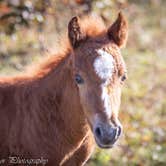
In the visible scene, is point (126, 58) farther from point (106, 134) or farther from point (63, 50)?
point (106, 134)

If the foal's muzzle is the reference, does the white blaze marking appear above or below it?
above

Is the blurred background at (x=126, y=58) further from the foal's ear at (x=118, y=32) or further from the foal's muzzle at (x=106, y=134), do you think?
the foal's muzzle at (x=106, y=134)

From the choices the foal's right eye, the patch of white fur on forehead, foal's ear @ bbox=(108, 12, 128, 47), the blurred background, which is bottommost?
the blurred background

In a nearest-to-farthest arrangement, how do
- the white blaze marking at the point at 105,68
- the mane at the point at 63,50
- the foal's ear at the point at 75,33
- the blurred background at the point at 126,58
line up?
1. the white blaze marking at the point at 105,68
2. the foal's ear at the point at 75,33
3. the mane at the point at 63,50
4. the blurred background at the point at 126,58

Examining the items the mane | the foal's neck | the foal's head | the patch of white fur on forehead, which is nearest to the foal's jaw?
the foal's head

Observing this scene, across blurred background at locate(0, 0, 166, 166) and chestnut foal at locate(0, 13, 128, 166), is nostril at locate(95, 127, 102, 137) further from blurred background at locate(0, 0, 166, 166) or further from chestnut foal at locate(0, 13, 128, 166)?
blurred background at locate(0, 0, 166, 166)

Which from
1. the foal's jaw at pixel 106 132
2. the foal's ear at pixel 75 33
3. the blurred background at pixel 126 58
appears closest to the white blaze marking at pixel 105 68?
the foal's jaw at pixel 106 132

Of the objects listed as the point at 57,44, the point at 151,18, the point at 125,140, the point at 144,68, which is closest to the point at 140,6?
the point at 151,18

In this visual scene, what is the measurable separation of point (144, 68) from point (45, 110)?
238 inches

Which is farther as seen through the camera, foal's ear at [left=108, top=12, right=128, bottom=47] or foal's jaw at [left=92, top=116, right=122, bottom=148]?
foal's ear at [left=108, top=12, right=128, bottom=47]

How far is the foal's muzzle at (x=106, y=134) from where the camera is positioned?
4.24m

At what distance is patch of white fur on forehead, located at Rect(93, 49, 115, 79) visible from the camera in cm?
450

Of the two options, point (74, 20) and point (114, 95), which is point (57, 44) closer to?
point (74, 20)

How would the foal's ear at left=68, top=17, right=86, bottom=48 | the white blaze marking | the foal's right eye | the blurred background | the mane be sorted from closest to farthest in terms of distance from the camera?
the white blaze marking < the foal's right eye < the foal's ear at left=68, top=17, right=86, bottom=48 < the mane < the blurred background
